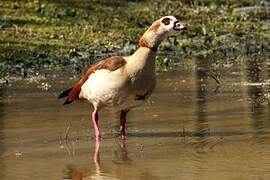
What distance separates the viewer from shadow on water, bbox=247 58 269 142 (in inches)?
539

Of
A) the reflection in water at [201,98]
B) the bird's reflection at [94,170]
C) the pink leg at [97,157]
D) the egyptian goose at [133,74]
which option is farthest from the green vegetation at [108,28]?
the bird's reflection at [94,170]

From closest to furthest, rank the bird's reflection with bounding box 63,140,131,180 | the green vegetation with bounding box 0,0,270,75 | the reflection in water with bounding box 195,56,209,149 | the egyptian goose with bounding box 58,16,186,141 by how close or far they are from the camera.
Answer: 1. the bird's reflection with bounding box 63,140,131,180
2. the egyptian goose with bounding box 58,16,186,141
3. the reflection in water with bounding box 195,56,209,149
4. the green vegetation with bounding box 0,0,270,75

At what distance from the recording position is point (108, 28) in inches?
1852

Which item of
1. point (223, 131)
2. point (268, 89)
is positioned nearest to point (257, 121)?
point (223, 131)

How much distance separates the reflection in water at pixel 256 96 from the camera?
1376cm

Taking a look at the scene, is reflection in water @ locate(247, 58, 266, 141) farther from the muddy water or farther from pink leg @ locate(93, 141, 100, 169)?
pink leg @ locate(93, 141, 100, 169)

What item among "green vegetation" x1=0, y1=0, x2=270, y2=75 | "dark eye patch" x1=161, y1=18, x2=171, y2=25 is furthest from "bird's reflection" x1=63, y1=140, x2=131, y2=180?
"green vegetation" x1=0, y1=0, x2=270, y2=75

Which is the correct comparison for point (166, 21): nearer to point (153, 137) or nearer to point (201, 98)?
point (153, 137)

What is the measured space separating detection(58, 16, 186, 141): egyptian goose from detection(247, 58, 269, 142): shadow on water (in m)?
1.80

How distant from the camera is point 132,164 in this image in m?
11.0

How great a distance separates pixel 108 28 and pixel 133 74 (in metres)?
34.4

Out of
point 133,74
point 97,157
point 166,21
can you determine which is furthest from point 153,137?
point 97,157

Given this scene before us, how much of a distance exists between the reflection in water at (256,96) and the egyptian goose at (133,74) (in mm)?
1811

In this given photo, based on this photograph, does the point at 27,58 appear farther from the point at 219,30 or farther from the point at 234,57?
the point at 219,30
